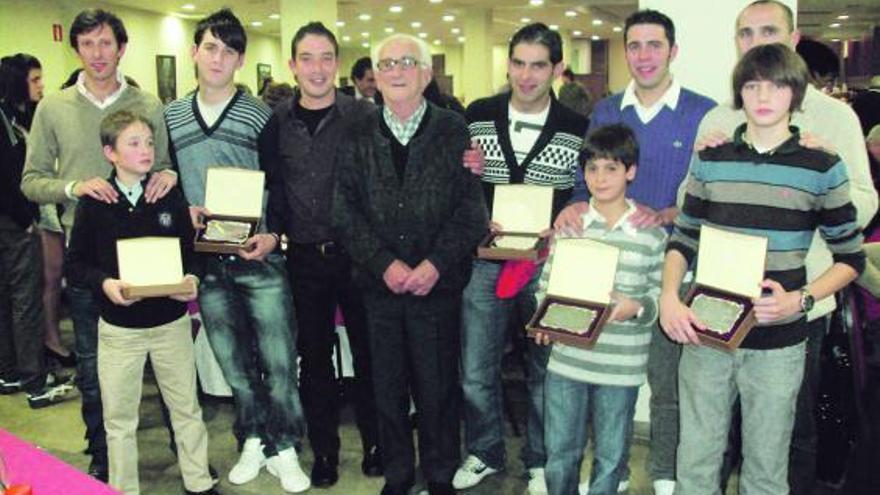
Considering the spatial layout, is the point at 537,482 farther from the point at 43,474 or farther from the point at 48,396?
the point at 48,396

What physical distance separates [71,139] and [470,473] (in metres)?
2.01

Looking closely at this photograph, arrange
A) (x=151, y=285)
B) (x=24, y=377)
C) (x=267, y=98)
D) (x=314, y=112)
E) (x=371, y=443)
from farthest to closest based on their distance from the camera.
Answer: (x=267, y=98) → (x=24, y=377) → (x=371, y=443) → (x=314, y=112) → (x=151, y=285)

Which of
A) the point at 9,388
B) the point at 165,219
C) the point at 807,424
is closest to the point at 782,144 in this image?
the point at 807,424

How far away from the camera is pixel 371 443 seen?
313 cm

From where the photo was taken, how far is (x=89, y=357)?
9.82 ft

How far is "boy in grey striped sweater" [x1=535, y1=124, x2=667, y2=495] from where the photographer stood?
2361 mm

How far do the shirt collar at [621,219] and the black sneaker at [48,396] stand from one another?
121 inches

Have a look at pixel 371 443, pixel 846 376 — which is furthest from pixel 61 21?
pixel 846 376

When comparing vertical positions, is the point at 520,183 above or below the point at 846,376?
above

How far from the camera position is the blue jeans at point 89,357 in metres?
2.93

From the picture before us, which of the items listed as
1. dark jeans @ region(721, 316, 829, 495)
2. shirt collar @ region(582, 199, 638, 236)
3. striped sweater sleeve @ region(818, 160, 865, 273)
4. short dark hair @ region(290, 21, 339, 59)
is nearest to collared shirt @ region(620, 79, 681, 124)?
shirt collar @ region(582, 199, 638, 236)

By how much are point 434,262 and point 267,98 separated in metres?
2.60

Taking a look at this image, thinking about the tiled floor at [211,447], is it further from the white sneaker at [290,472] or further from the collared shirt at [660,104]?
the collared shirt at [660,104]

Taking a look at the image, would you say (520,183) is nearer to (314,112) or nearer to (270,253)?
(314,112)
